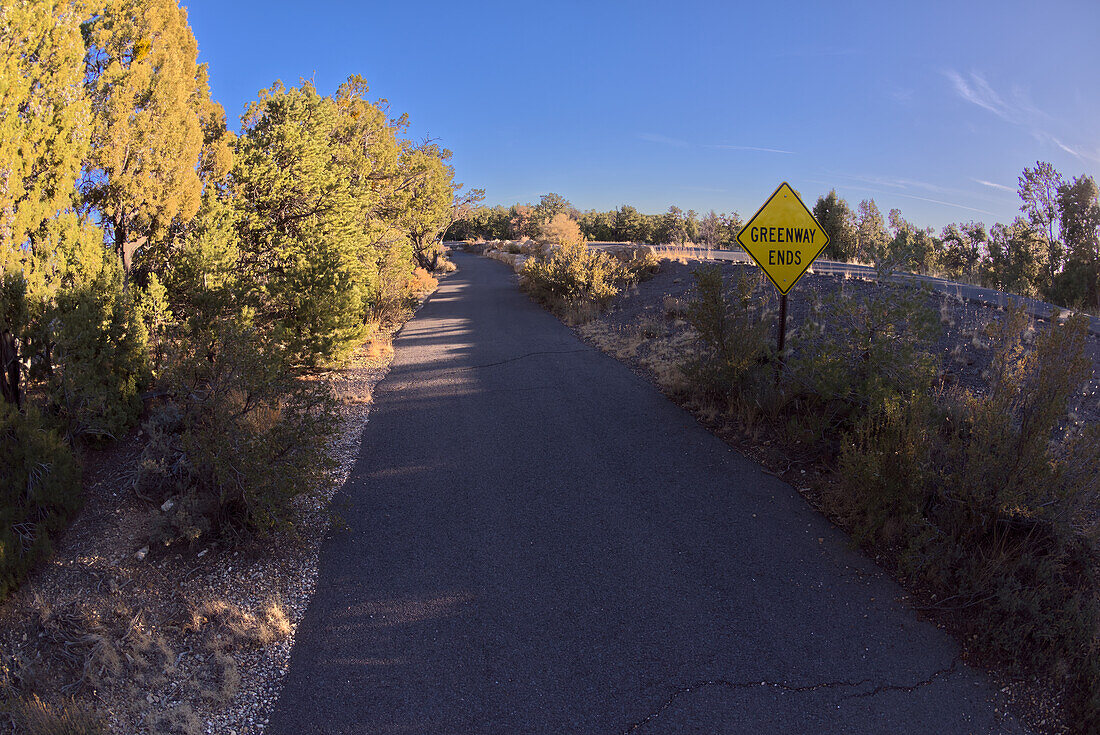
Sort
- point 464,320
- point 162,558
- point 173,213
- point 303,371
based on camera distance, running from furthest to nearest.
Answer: point 464,320, point 303,371, point 173,213, point 162,558

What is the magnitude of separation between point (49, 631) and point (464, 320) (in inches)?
562

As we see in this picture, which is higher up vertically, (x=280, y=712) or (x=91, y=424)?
(x=91, y=424)

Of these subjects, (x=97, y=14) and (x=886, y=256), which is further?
(x=97, y=14)

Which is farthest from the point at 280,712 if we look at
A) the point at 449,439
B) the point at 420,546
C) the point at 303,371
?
the point at 303,371

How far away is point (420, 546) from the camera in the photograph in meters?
5.05

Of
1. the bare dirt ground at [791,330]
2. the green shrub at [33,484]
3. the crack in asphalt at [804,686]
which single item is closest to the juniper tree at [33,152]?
the green shrub at [33,484]

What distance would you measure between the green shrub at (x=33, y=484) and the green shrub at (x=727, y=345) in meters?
7.38

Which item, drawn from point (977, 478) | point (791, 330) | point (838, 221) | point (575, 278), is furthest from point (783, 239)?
point (838, 221)

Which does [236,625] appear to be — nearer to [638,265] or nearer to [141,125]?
[141,125]

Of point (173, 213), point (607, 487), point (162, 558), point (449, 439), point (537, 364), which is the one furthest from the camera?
point (537, 364)

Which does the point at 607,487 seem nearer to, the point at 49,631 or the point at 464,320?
the point at 49,631

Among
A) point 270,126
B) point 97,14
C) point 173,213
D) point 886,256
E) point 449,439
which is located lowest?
point 449,439

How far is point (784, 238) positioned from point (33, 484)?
28.8 ft

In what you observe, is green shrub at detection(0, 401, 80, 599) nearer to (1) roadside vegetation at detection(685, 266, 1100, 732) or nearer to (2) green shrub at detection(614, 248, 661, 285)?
(1) roadside vegetation at detection(685, 266, 1100, 732)
